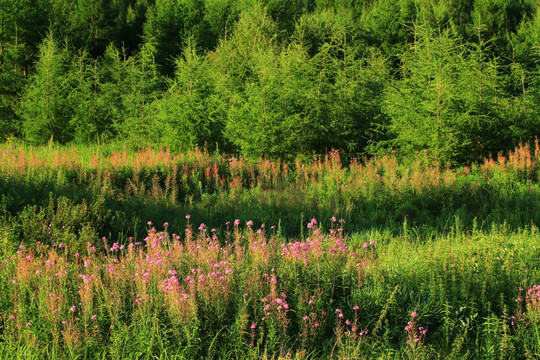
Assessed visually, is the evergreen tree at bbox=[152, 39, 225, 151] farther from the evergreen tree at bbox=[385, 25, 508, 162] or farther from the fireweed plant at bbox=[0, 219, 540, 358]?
the fireweed plant at bbox=[0, 219, 540, 358]

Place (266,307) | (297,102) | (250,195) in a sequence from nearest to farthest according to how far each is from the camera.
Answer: (266,307) → (250,195) → (297,102)

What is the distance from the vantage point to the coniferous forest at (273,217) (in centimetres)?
380

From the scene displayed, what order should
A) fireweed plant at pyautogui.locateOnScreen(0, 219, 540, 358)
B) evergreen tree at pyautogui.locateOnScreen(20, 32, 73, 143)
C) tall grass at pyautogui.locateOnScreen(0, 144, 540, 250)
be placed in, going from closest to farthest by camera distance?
fireweed plant at pyautogui.locateOnScreen(0, 219, 540, 358) → tall grass at pyautogui.locateOnScreen(0, 144, 540, 250) → evergreen tree at pyautogui.locateOnScreen(20, 32, 73, 143)

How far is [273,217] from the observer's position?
27.0 feet

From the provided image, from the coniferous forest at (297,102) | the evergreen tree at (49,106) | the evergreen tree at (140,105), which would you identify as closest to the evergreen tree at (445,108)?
the coniferous forest at (297,102)

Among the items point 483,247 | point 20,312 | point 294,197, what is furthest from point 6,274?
point 294,197

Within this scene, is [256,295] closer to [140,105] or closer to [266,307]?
[266,307]

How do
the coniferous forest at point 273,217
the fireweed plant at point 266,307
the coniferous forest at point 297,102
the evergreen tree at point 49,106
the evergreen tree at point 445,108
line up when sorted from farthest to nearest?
the evergreen tree at point 49,106 → the coniferous forest at point 297,102 → the evergreen tree at point 445,108 → the coniferous forest at point 273,217 → the fireweed plant at point 266,307

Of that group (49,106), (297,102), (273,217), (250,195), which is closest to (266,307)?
(273,217)

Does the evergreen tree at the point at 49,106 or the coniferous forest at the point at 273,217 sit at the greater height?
the evergreen tree at the point at 49,106

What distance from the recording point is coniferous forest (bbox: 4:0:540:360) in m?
3.80

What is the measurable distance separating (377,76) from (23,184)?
1276cm

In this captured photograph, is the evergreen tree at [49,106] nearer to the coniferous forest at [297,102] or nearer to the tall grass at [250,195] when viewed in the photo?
the coniferous forest at [297,102]

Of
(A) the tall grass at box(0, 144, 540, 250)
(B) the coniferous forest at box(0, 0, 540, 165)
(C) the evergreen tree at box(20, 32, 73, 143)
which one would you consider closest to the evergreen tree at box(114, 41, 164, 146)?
(B) the coniferous forest at box(0, 0, 540, 165)
